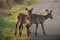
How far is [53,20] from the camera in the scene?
3.33m

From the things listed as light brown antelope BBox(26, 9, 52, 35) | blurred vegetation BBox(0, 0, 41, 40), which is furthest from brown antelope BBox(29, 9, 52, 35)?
blurred vegetation BBox(0, 0, 41, 40)

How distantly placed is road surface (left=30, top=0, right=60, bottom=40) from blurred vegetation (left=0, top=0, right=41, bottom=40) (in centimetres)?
12

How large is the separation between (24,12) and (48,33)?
561 millimetres

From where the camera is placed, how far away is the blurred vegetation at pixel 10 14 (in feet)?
10.6

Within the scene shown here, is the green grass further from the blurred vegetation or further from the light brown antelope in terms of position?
the light brown antelope

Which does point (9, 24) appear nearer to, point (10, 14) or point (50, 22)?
point (10, 14)

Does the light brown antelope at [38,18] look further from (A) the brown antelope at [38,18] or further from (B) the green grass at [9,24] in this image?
(B) the green grass at [9,24]

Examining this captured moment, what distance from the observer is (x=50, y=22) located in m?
3.31

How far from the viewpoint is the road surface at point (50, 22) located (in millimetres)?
3287

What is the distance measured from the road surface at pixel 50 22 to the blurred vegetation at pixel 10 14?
12 cm

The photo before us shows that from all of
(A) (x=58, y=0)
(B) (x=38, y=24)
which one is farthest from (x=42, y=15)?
(A) (x=58, y=0)

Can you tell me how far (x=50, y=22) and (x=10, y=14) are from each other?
72 centimetres

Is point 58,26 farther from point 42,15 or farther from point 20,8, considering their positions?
point 20,8

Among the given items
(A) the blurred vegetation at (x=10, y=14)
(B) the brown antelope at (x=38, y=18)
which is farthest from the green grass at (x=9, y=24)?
(B) the brown antelope at (x=38, y=18)
